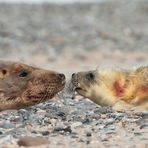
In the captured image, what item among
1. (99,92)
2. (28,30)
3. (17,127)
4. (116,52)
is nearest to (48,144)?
(17,127)

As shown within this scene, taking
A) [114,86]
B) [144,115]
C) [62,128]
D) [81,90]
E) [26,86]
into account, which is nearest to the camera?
[62,128]

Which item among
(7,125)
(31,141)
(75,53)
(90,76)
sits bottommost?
(31,141)

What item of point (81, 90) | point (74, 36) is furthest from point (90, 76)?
point (74, 36)

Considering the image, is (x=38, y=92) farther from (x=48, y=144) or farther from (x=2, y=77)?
(x=48, y=144)

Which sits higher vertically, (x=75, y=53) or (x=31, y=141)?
(x=75, y=53)

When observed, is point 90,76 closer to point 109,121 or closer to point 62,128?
point 109,121

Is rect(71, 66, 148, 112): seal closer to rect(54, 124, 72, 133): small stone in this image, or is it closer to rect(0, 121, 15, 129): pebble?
rect(54, 124, 72, 133): small stone

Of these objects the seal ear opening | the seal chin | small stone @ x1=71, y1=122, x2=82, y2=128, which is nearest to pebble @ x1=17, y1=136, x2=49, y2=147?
small stone @ x1=71, y1=122, x2=82, y2=128
